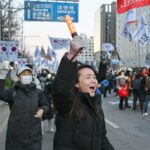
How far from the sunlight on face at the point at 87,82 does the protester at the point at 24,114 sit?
2.73 metres

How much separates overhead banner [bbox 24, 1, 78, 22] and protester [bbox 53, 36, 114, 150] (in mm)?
24601

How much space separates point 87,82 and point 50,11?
84.8ft

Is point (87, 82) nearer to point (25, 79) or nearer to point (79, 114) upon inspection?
point (79, 114)

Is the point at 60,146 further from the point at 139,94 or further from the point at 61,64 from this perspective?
the point at 139,94

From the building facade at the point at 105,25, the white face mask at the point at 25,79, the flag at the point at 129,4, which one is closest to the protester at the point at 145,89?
the flag at the point at 129,4

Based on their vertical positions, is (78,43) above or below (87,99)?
above

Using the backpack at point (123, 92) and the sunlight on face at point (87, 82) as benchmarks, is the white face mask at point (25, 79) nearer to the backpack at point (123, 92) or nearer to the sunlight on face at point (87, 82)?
the sunlight on face at point (87, 82)

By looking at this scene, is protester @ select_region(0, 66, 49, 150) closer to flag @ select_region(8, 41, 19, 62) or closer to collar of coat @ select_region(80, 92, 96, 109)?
collar of coat @ select_region(80, 92, 96, 109)

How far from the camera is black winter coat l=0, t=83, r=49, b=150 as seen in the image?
660 cm

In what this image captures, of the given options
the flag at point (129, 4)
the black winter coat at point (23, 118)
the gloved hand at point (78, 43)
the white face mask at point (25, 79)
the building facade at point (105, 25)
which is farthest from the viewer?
the building facade at point (105, 25)

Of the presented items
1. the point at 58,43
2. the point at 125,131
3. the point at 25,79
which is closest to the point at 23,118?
the point at 25,79

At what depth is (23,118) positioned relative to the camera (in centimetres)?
672

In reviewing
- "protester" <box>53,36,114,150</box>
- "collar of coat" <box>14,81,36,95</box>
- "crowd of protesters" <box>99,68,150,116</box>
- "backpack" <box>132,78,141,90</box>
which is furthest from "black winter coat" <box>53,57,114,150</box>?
"backpack" <box>132,78,141,90</box>

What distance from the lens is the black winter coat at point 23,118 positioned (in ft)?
21.7
